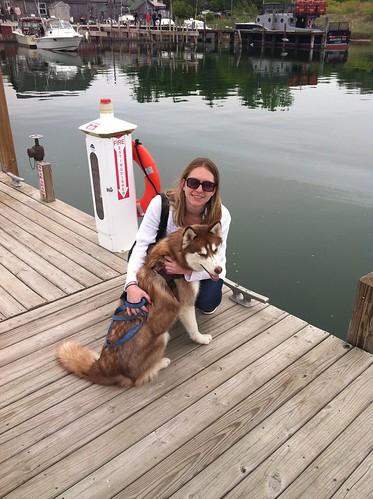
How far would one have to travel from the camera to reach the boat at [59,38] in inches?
1628

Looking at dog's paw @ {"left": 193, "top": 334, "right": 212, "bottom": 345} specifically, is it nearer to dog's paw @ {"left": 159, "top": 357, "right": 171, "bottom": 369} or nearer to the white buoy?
dog's paw @ {"left": 159, "top": 357, "right": 171, "bottom": 369}

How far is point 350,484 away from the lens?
224cm

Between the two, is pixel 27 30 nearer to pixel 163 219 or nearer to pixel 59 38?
pixel 59 38

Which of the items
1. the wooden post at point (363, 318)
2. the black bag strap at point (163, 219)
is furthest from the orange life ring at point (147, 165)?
the wooden post at point (363, 318)

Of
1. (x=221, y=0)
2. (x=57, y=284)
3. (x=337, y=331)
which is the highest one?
(x=221, y=0)

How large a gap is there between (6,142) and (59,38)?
4044cm

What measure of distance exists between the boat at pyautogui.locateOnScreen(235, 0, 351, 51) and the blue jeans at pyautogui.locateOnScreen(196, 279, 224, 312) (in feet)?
152

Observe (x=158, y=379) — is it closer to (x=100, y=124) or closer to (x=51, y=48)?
(x=100, y=124)

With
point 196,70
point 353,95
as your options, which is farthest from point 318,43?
point 353,95

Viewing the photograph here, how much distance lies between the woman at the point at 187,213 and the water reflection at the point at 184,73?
56.2 feet

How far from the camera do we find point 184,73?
30219mm

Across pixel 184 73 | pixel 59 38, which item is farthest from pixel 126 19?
pixel 184 73

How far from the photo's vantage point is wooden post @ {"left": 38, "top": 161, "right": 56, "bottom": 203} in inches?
235

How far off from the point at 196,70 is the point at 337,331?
30.5m
